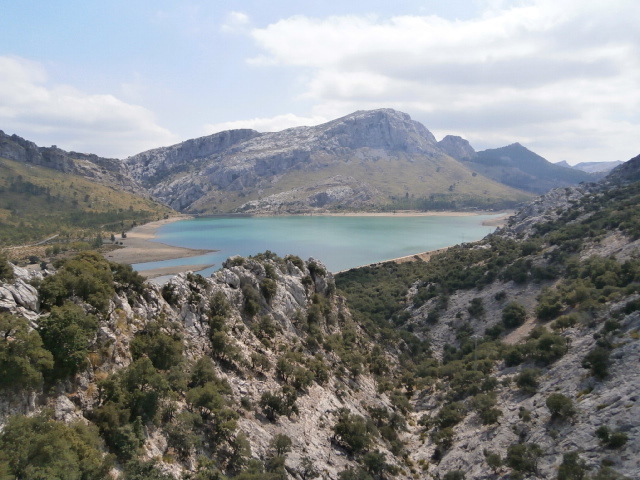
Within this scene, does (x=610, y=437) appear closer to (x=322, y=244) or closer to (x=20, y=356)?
(x=20, y=356)

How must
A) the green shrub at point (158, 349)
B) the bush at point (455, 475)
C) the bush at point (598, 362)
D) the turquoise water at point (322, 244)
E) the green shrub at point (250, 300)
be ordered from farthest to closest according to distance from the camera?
the turquoise water at point (322, 244) < the green shrub at point (250, 300) < the bush at point (598, 362) < the bush at point (455, 475) < the green shrub at point (158, 349)

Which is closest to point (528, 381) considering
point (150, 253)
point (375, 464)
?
point (375, 464)

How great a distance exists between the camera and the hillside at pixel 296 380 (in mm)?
19000

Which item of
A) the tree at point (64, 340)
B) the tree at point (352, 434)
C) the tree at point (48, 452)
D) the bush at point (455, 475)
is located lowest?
the bush at point (455, 475)

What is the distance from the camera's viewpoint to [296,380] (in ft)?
111

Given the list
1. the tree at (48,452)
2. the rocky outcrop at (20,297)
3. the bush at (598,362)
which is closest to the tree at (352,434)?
the tree at (48,452)

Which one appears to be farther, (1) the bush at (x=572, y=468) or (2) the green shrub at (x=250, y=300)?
(2) the green shrub at (x=250, y=300)

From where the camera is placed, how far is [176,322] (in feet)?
100.0

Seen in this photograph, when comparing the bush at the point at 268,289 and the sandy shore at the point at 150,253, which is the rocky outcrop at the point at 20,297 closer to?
the bush at the point at 268,289

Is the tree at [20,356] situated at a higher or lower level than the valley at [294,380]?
higher

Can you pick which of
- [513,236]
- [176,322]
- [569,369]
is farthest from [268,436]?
[513,236]

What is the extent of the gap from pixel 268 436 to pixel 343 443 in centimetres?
733

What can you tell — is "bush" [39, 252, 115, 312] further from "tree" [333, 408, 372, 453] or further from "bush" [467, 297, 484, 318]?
"bush" [467, 297, 484, 318]

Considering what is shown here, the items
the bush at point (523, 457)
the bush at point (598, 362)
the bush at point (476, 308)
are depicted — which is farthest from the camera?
the bush at point (476, 308)
